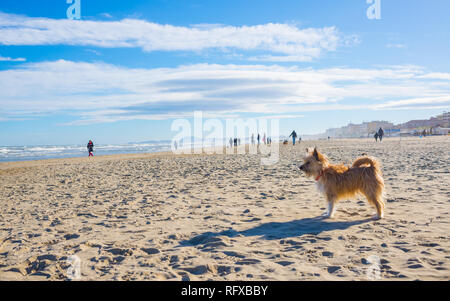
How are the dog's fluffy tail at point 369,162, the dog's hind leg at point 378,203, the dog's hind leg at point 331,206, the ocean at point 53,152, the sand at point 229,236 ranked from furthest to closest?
1. the ocean at point 53,152
2. the dog's hind leg at point 331,206
3. the dog's fluffy tail at point 369,162
4. the dog's hind leg at point 378,203
5. the sand at point 229,236

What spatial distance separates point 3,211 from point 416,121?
170 m

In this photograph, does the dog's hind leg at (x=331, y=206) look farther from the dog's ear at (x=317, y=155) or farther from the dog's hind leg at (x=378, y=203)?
the dog's ear at (x=317, y=155)

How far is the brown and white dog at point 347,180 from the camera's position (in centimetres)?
555

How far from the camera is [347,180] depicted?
18.8 feet

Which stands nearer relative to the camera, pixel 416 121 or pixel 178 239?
pixel 178 239

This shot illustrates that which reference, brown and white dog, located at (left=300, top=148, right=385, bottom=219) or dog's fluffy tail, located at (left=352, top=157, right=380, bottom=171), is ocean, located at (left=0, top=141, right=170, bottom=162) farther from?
dog's fluffy tail, located at (left=352, top=157, right=380, bottom=171)

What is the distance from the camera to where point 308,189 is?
870 cm

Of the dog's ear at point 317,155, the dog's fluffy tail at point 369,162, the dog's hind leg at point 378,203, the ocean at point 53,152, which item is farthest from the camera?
the ocean at point 53,152

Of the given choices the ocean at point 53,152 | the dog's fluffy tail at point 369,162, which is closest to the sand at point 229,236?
the dog's fluffy tail at point 369,162

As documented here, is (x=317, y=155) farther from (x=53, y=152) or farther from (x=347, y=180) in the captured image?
(x=53, y=152)

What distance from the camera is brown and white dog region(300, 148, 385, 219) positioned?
555 centimetres

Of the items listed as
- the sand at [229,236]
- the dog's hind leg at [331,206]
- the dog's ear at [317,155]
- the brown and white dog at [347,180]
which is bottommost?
the sand at [229,236]
